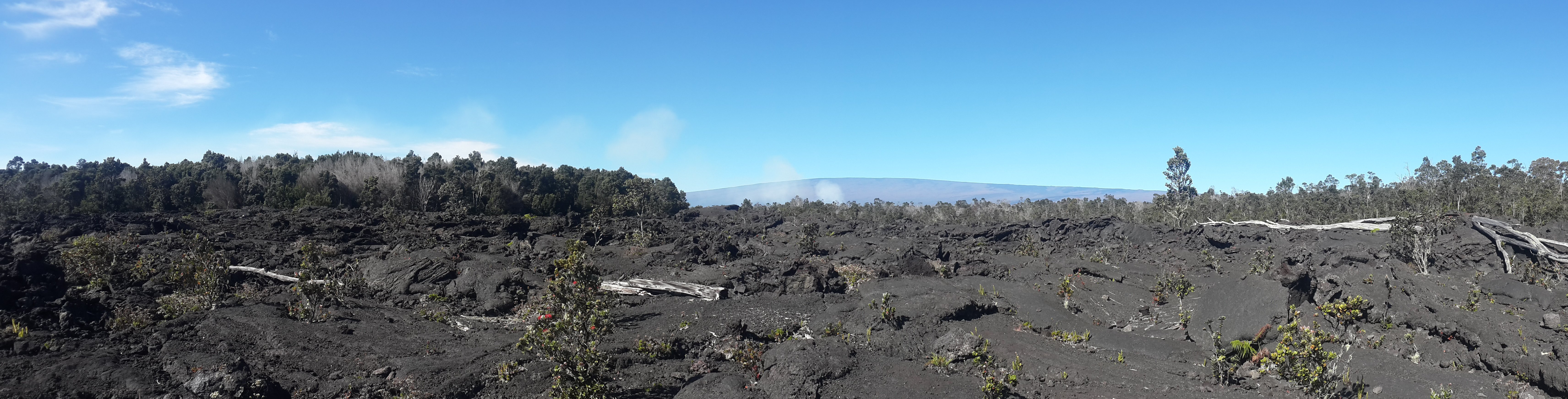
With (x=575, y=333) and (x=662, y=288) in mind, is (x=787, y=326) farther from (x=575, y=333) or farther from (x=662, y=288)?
(x=575, y=333)

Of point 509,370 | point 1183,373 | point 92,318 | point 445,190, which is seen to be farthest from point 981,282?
point 445,190

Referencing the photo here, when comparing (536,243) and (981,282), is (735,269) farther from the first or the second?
(536,243)

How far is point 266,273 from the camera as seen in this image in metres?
18.3

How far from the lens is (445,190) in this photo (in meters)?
38.8

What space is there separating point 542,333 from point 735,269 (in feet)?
40.1

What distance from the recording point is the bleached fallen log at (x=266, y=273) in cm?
1794

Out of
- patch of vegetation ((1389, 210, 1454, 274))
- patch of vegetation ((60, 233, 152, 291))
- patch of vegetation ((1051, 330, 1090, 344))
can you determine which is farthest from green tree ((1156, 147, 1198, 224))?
patch of vegetation ((60, 233, 152, 291))

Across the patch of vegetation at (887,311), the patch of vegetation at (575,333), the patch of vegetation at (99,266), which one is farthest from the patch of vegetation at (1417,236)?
the patch of vegetation at (99,266)

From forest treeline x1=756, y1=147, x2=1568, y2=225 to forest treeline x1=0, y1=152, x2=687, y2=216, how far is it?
21.7 m

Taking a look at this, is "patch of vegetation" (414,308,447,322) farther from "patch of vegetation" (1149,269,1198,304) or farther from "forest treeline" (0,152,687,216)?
"patch of vegetation" (1149,269,1198,304)

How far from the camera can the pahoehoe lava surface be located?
10164 millimetres

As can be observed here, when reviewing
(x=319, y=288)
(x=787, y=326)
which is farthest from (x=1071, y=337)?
(x=319, y=288)

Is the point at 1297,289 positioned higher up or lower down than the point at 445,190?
lower down

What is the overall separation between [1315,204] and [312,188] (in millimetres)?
65860
